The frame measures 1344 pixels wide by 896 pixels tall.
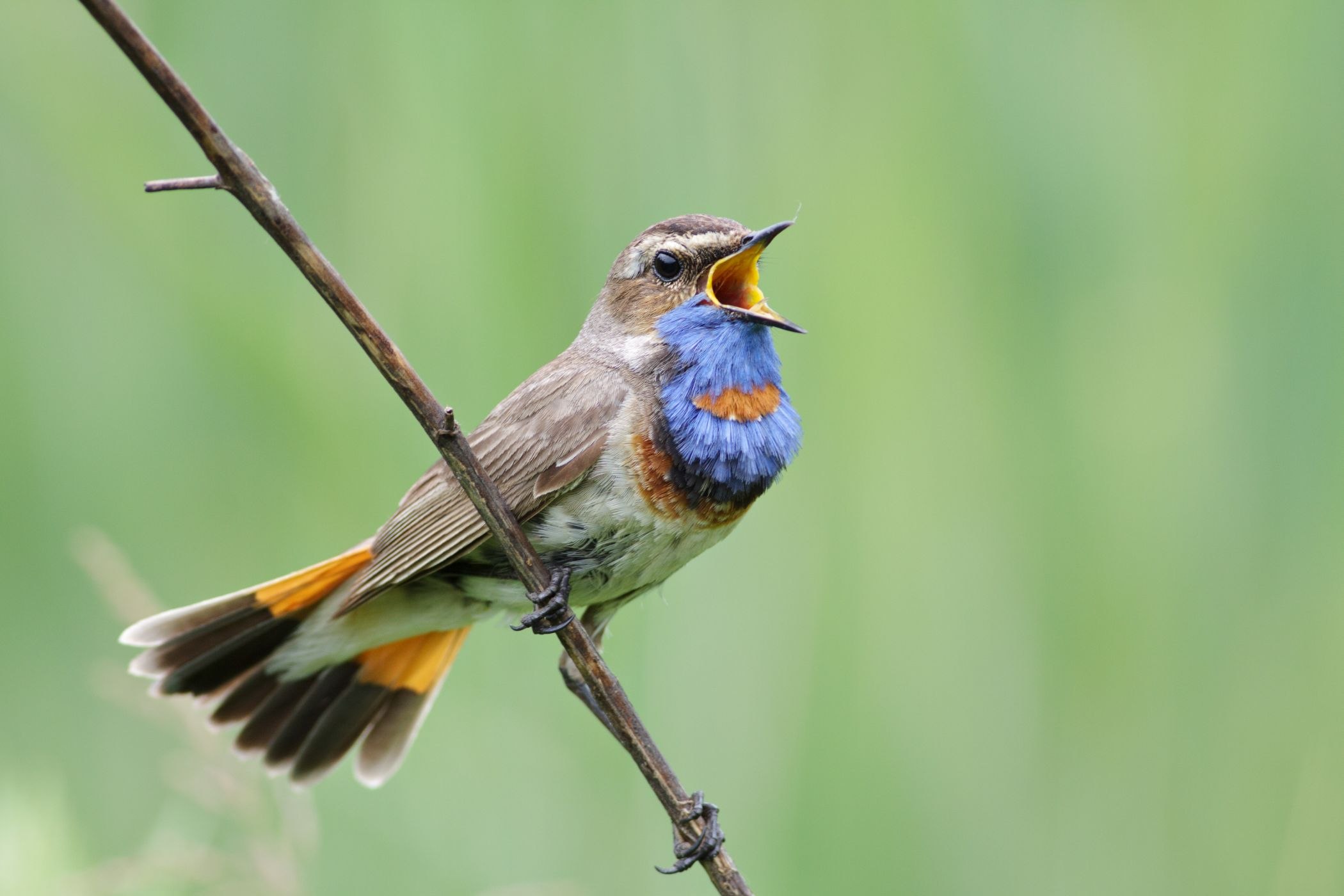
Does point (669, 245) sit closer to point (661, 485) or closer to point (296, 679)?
point (661, 485)

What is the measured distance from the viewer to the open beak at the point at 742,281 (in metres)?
2.55

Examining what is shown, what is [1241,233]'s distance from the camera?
10.9ft

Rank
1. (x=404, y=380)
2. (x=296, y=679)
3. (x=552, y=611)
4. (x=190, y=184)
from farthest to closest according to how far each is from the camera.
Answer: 1. (x=296, y=679)
2. (x=552, y=611)
3. (x=404, y=380)
4. (x=190, y=184)

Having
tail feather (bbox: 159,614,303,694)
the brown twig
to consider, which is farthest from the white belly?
tail feather (bbox: 159,614,303,694)

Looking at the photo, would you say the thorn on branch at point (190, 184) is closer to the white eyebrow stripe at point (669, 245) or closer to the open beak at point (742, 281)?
the open beak at point (742, 281)

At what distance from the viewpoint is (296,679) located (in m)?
3.29

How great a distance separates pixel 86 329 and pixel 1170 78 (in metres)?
2.78

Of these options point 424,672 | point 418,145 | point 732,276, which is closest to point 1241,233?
point 732,276

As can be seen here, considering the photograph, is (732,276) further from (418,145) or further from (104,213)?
(104,213)

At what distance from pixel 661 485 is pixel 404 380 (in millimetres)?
824

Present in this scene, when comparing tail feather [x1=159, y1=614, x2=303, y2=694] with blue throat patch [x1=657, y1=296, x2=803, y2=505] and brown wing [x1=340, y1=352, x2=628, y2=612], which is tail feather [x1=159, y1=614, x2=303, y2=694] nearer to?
brown wing [x1=340, y1=352, x2=628, y2=612]

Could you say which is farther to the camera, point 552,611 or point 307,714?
point 307,714

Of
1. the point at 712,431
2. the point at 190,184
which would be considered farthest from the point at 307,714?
the point at 190,184

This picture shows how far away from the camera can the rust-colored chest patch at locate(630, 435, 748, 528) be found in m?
2.60
